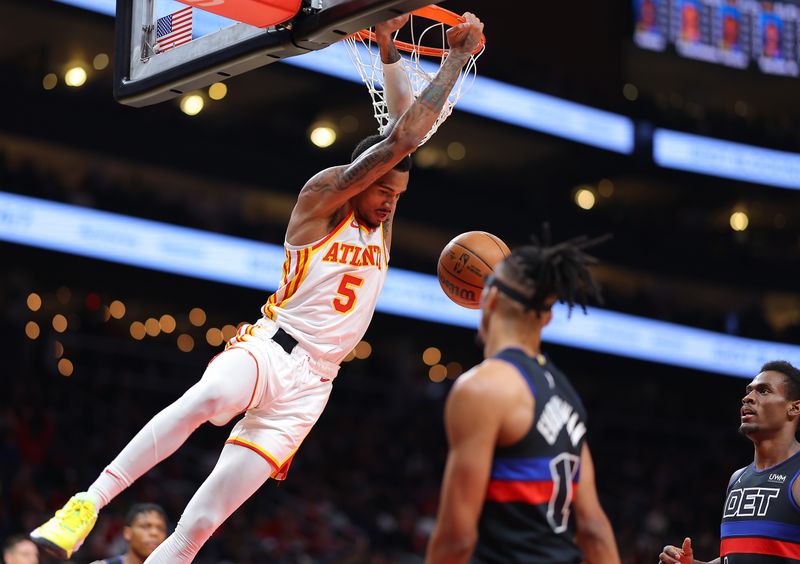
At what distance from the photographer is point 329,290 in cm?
590

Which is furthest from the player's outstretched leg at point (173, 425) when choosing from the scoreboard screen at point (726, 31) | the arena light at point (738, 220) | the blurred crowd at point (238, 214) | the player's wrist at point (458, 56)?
the arena light at point (738, 220)

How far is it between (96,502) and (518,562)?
220 centimetres

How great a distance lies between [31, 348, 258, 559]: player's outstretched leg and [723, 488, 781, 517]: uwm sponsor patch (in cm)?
271

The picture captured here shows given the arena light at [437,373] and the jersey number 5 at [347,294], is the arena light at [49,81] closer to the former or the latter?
the arena light at [437,373]

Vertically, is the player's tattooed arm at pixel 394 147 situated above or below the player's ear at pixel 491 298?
above

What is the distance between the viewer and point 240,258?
1902 cm

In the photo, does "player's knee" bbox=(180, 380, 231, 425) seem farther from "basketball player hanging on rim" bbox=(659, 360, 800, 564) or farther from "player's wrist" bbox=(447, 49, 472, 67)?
"basketball player hanging on rim" bbox=(659, 360, 800, 564)

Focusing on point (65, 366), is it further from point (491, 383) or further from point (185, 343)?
point (491, 383)

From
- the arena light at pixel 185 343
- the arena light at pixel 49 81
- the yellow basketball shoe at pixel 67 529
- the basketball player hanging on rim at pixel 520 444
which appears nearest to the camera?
the basketball player hanging on rim at pixel 520 444

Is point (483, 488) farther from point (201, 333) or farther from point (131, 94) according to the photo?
point (201, 333)

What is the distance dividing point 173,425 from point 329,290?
108cm

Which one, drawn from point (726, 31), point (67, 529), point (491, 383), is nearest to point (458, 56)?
point (491, 383)

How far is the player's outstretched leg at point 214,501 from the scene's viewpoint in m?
5.47

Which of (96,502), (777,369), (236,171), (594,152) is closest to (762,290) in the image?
(594,152)
